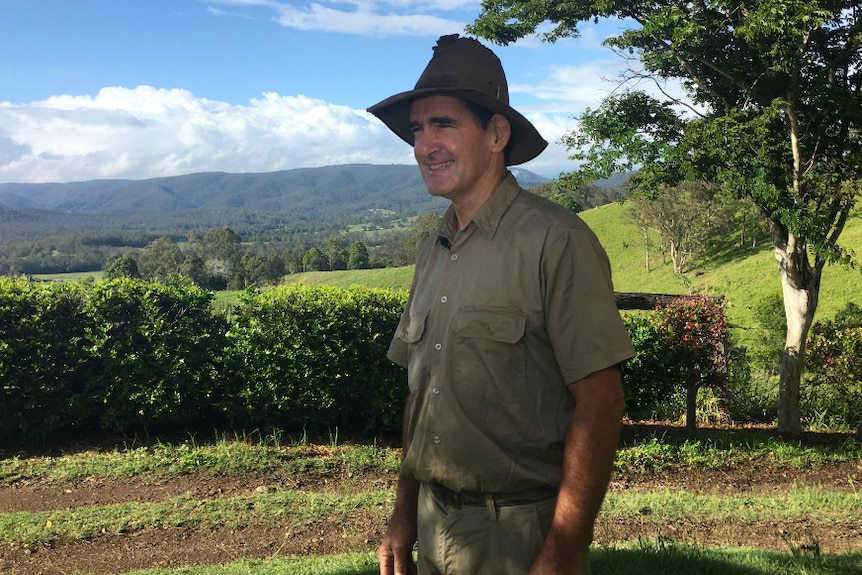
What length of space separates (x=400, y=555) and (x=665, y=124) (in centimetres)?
991

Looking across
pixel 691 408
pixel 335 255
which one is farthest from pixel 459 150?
pixel 335 255

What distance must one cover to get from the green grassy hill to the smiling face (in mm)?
19433

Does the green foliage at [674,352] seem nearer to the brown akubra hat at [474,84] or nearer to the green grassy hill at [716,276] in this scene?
the brown akubra hat at [474,84]

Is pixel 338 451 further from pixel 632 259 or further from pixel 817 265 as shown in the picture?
pixel 632 259

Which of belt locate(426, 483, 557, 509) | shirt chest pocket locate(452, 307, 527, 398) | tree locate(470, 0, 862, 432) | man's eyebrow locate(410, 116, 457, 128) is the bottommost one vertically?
belt locate(426, 483, 557, 509)

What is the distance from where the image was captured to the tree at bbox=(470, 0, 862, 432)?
8.84 metres

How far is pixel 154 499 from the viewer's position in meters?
6.91

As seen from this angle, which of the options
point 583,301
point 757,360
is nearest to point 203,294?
point 583,301

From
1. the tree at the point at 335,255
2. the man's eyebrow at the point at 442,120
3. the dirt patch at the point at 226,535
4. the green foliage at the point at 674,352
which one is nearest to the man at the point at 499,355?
the man's eyebrow at the point at 442,120

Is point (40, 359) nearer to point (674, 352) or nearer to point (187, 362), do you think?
point (187, 362)

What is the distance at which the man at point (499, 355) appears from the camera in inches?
65.3

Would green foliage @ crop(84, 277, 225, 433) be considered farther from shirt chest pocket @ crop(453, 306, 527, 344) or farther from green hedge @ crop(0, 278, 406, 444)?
shirt chest pocket @ crop(453, 306, 527, 344)

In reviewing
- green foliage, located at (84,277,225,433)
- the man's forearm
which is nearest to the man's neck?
the man's forearm

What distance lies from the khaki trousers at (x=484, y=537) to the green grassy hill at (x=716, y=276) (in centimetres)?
1952
